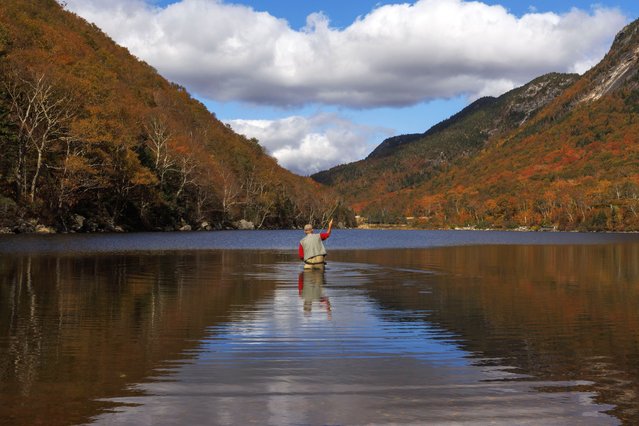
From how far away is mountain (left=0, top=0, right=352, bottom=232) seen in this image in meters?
70.6

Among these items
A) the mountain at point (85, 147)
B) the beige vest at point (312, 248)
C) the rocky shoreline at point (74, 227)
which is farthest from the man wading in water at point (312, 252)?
the mountain at point (85, 147)

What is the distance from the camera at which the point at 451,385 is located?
9.04 metres

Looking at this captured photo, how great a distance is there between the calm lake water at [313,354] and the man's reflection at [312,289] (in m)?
0.16

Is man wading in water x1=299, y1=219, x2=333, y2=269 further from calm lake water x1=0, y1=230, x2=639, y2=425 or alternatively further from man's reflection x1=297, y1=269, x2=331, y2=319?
calm lake water x1=0, y1=230, x2=639, y2=425

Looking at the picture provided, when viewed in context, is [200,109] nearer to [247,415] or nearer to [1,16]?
[1,16]

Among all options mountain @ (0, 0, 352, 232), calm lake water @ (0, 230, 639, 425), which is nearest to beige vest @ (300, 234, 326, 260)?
calm lake water @ (0, 230, 639, 425)

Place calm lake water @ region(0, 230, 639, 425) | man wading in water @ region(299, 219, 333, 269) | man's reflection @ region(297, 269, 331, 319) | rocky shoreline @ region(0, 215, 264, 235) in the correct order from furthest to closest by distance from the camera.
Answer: rocky shoreline @ region(0, 215, 264, 235)
man wading in water @ region(299, 219, 333, 269)
man's reflection @ region(297, 269, 331, 319)
calm lake water @ region(0, 230, 639, 425)

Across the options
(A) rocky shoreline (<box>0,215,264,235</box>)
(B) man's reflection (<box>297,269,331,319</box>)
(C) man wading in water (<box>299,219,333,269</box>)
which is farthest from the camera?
(A) rocky shoreline (<box>0,215,264,235</box>)

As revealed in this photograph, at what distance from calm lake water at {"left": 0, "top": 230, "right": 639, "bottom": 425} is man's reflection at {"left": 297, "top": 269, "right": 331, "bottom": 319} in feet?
0.54

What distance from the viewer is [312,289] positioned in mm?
21750

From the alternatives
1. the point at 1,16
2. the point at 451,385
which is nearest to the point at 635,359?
the point at 451,385

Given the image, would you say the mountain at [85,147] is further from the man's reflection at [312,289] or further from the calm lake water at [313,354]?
the calm lake water at [313,354]

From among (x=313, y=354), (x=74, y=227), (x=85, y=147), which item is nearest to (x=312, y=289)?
(x=313, y=354)

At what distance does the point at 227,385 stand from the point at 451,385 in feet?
10.3
